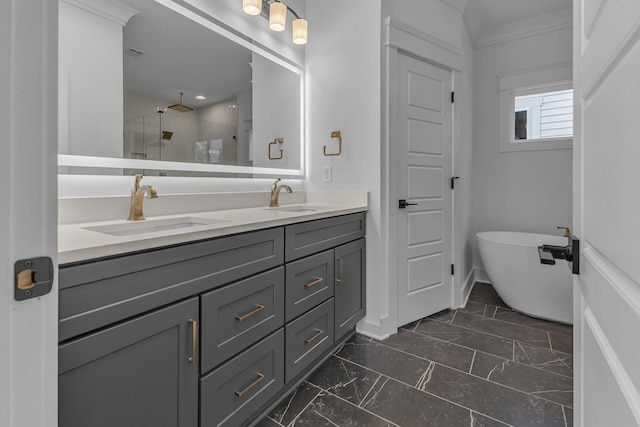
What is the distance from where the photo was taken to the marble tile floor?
4.65ft

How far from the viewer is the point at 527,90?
10.6 ft

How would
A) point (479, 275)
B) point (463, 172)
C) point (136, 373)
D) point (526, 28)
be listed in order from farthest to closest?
1. point (479, 275)
2. point (526, 28)
3. point (463, 172)
4. point (136, 373)

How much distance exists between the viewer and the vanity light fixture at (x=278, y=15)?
189cm

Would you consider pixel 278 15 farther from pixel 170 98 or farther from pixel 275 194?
pixel 275 194

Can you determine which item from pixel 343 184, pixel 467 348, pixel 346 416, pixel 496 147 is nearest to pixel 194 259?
pixel 346 416

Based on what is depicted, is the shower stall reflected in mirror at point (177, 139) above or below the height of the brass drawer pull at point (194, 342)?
above

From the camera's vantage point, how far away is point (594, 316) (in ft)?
1.91

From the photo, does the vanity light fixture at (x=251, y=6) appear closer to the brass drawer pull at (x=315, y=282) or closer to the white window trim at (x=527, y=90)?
the brass drawer pull at (x=315, y=282)

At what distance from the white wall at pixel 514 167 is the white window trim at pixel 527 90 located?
0.05 metres

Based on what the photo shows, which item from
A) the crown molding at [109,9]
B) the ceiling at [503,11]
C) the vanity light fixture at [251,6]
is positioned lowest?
the crown molding at [109,9]

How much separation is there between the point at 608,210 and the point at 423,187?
2003 millimetres

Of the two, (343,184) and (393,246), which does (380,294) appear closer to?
(393,246)

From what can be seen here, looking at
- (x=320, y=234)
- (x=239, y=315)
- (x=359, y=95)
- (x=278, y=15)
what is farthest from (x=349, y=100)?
(x=239, y=315)

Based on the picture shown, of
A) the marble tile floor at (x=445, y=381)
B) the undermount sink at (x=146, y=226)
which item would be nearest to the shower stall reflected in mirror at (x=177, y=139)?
the undermount sink at (x=146, y=226)
